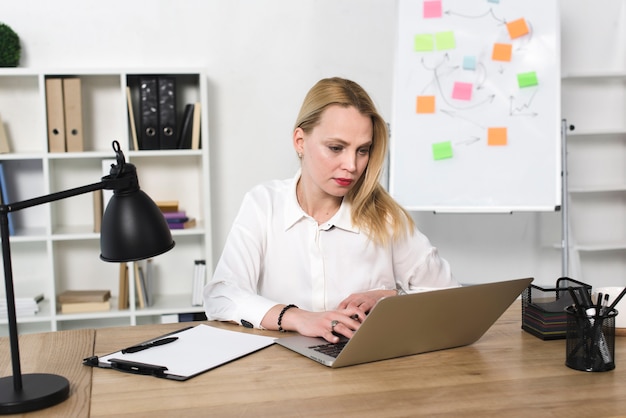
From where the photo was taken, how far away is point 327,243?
2029 mm

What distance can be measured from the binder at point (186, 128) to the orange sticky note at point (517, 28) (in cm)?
153

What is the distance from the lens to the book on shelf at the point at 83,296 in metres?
3.44

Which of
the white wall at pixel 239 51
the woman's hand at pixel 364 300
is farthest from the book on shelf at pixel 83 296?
the woman's hand at pixel 364 300

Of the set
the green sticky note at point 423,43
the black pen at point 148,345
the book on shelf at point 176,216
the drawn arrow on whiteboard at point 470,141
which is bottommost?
the black pen at point 148,345

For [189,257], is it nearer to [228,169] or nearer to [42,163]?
[228,169]

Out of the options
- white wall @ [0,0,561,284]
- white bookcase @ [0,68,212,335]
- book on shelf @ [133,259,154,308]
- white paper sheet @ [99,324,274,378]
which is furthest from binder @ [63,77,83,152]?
white paper sheet @ [99,324,274,378]

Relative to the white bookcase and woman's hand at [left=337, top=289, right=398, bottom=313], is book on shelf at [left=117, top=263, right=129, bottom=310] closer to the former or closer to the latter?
the white bookcase

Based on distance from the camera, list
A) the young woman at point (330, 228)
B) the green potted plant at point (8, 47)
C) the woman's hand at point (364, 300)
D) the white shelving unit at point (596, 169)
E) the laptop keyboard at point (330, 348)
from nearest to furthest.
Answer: the laptop keyboard at point (330, 348) → the woman's hand at point (364, 300) → the young woman at point (330, 228) → the green potted plant at point (8, 47) → the white shelving unit at point (596, 169)

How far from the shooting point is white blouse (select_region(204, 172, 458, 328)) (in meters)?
2.02

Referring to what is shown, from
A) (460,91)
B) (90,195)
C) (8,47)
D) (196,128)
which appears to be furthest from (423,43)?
(8,47)

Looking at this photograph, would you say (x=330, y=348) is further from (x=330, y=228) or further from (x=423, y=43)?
(x=423, y=43)

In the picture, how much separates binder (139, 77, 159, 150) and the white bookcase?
63 millimetres

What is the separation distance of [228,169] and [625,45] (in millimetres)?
2307

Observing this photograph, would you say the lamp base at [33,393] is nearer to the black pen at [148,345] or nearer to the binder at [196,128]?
the black pen at [148,345]
